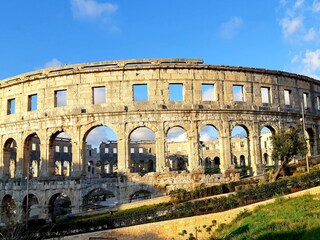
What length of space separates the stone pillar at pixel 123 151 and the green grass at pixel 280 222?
43.1ft

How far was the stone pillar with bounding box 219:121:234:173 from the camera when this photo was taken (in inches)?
1228

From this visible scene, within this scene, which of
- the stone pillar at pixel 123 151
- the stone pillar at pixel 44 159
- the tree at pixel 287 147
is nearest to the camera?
the tree at pixel 287 147

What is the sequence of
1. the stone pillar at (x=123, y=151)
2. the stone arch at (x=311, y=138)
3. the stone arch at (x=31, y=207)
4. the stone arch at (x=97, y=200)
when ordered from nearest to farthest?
the stone pillar at (x=123, y=151) → the stone arch at (x=97, y=200) → the stone arch at (x=31, y=207) → the stone arch at (x=311, y=138)

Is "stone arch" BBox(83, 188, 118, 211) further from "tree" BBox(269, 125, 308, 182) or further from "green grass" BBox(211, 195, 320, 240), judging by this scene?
"green grass" BBox(211, 195, 320, 240)

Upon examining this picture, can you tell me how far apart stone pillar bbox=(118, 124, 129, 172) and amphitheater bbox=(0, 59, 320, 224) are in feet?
0.28

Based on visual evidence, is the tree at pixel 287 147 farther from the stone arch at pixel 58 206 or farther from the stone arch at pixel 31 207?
the stone arch at pixel 31 207

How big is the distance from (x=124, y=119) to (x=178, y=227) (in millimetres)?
13556

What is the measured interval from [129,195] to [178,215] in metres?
10.3

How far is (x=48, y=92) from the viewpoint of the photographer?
105ft

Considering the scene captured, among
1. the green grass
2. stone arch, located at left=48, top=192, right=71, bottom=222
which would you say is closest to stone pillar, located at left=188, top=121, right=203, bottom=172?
stone arch, located at left=48, top=192, right=71, bottom=222

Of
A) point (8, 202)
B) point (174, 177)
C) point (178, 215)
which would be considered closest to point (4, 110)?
point (8, 202)

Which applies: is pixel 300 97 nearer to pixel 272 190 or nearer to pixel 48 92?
pixel 272 190

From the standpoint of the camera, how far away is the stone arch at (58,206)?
30.2 m

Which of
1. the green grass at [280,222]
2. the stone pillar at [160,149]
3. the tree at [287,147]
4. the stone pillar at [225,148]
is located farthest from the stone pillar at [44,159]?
the tree at [287,147]
